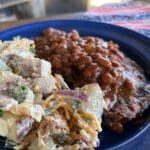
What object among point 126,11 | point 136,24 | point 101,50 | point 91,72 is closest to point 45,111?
point 91,72

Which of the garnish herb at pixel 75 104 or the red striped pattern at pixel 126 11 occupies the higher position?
the red striped pattern at pixel 126 11

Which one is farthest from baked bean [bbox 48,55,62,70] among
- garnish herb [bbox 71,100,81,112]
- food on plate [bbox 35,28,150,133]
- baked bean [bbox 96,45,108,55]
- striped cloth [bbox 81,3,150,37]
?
striped cloth [bbox 81,3,150,37]

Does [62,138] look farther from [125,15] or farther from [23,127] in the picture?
[125,15]

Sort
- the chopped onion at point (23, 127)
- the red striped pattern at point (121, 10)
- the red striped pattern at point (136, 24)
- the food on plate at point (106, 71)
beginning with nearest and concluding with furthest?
the chopped onion at point (23, 127) < the food on plate at point (106, 71) < the red striped pattern at point (136, 24) < the red striped pattern at point (121, 10)

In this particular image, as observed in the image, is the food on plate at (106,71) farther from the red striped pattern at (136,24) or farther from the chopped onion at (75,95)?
the red striped pattern at (136,24)

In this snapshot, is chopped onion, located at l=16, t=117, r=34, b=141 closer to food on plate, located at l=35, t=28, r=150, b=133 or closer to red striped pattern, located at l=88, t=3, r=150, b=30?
food on plate, located at l=35, t=28, r=150, b=133

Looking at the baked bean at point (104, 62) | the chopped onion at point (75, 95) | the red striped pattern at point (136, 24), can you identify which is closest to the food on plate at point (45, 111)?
the chopped onion at point (75, 95)
